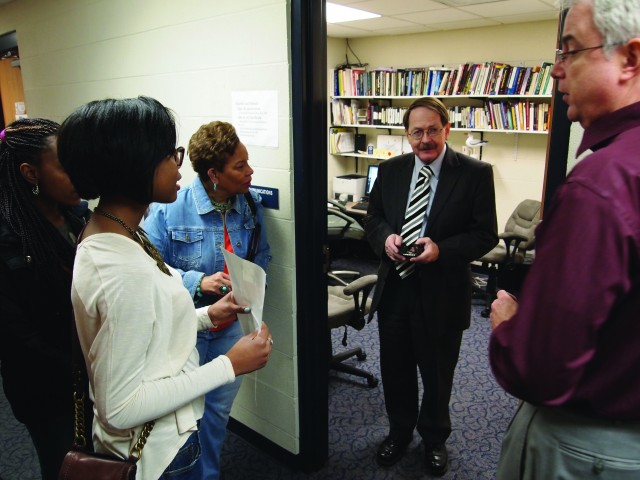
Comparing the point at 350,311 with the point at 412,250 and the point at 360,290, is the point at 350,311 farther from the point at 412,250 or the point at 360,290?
the point at 412,250

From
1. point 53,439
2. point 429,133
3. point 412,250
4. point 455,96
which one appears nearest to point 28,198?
point 53,439

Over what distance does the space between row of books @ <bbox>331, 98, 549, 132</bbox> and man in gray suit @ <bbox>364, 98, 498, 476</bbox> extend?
273 centimetres

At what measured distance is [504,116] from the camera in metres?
4.44

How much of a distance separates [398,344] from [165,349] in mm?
1320

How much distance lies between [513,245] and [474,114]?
4.65 feet

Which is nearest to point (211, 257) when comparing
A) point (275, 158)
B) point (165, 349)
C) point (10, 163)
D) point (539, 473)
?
point (275, 158)

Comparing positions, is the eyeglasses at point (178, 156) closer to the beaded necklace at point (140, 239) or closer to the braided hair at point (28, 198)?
the beaded necklace at point (140, 239)

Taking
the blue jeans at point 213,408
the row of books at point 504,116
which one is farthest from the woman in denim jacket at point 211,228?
the row of books at point 504,116

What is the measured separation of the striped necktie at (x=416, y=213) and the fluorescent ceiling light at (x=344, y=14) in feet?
7.65

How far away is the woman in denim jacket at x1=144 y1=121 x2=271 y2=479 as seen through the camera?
1.72m

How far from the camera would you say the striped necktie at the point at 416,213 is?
1.95 meters

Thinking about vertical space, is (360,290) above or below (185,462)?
below

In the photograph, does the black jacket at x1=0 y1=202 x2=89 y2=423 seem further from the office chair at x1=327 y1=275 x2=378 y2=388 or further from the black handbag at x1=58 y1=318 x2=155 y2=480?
the office chair at x1=327 y1=275 x2=378 y2=388

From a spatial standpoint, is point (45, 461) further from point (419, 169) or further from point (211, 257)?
point (419, 169)
